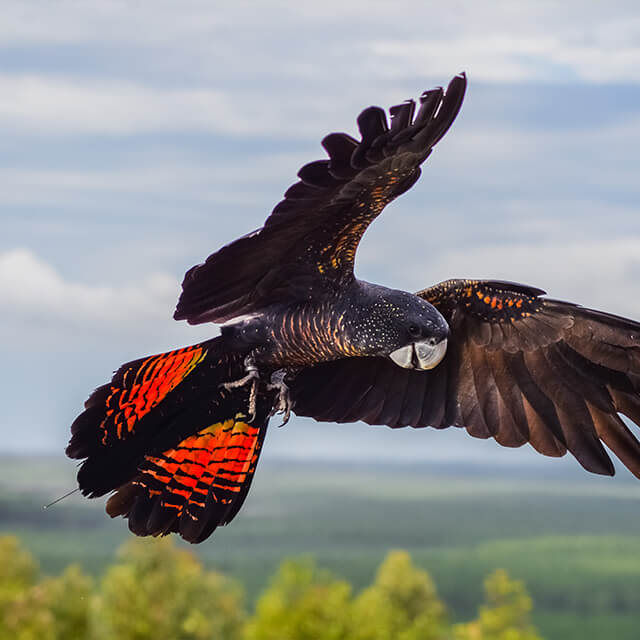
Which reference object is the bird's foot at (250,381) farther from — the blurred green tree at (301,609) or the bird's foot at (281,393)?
the blurred green tree at (301,609)

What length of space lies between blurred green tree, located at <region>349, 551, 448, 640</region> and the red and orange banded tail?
184 feet

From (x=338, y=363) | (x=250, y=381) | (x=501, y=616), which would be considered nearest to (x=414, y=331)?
(x=250, y=381)

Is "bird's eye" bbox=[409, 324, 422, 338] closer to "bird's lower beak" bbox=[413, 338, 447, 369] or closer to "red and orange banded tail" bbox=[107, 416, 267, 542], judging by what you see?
"bird's lower beak" bbox=[413, 338, 447, 369]

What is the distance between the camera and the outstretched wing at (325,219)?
725 centimetres

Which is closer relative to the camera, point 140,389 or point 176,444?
point 140,389

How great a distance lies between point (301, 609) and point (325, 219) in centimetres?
5514

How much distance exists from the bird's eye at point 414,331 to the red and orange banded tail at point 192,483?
61.7 inches

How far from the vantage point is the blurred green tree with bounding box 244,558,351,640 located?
5894cm

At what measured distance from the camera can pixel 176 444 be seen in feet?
29.9

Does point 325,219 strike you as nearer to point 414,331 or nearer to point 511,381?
point 414,331

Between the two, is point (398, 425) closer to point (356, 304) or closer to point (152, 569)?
point (356, 304)

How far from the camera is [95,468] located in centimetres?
894

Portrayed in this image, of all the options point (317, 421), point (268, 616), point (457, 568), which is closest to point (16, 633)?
point (268, 616)

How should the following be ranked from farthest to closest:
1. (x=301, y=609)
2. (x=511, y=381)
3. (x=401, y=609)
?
(x=401, y=609), (x=301, y=609), (x=511, y=381)
